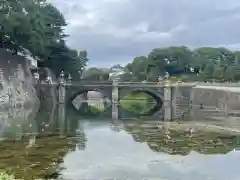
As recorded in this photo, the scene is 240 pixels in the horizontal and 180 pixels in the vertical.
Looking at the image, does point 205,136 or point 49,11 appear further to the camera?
point 49,11

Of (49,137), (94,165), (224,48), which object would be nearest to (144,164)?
(94,165)

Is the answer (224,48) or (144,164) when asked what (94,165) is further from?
(224,48)

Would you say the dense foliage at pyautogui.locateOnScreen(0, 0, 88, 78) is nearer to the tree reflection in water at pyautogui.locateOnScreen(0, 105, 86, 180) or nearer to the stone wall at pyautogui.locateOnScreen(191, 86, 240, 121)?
the tree reflection in water at pyautogui.locateOnScreen(0, 105, 86, 180)

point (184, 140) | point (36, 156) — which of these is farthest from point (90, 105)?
point (36, 156)

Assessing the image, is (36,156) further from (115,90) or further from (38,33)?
(115,90)

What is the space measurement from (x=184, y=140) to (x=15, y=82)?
3542 cm

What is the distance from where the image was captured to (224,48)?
4833 inches

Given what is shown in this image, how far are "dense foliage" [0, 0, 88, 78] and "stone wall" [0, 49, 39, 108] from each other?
1.74 m

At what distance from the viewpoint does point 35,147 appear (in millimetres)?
28000

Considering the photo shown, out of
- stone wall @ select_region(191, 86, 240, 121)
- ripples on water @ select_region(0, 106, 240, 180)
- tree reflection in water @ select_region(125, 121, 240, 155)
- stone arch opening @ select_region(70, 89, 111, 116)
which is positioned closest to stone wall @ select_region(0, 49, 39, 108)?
stone arch opening @ select_region(70, 89, 111, 116)

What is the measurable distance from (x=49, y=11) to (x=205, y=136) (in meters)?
49.7

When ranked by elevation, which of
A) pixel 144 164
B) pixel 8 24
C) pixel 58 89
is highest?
pixel 8 24

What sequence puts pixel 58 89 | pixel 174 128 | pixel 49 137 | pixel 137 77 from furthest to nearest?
1. pixel 137 77
2. pixel 58 89
3. pixel 174 128
4. pixel 49 137

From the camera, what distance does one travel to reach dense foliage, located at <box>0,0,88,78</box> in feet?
190
